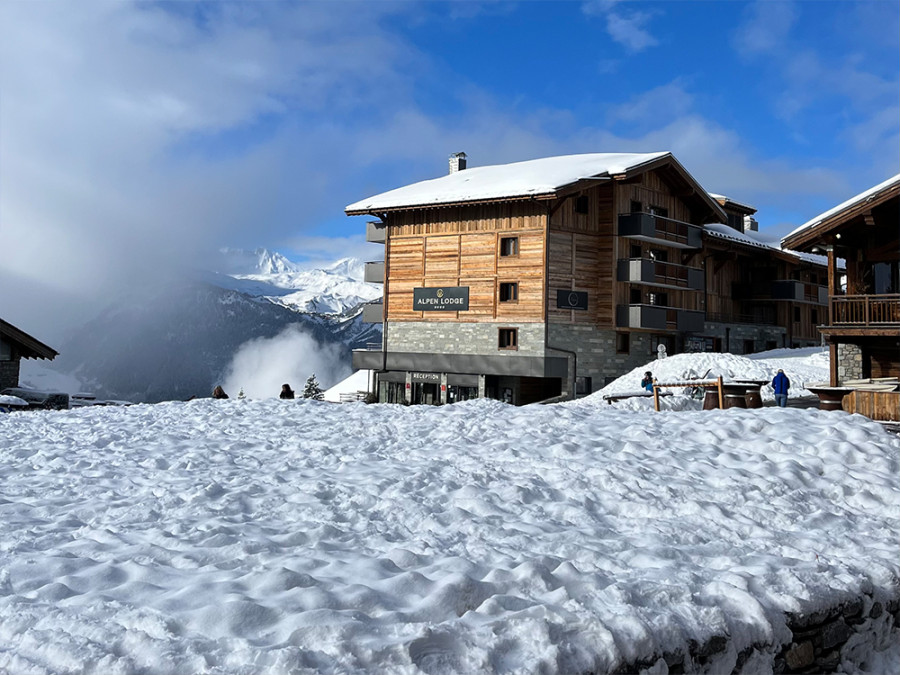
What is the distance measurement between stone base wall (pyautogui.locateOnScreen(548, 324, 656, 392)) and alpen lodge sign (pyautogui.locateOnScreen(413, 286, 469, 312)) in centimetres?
464

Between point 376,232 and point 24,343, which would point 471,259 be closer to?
point 376,232

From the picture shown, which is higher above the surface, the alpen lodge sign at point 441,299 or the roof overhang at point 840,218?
the roof overhang at point 840,218

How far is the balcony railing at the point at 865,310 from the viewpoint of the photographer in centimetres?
2311

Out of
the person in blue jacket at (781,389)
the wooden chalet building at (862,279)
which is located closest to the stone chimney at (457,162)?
the wooden chalet building at (862,279)

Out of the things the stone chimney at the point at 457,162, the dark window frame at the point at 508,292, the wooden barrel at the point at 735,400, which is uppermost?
the stone chimney at the point at 457,162

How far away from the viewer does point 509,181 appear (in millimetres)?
35750

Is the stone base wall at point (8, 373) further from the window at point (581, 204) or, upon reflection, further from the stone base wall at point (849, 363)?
the stone base wall at point (849, 363)

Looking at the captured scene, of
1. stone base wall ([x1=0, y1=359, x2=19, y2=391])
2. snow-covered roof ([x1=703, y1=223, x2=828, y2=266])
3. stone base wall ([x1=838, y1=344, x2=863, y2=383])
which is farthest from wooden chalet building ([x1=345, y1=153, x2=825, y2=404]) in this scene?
stone base wall ([x1=0, y1=359, x2=19, y2=391])

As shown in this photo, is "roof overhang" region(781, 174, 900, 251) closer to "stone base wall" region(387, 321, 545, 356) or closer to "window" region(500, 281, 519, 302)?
"stone base wall" region(387, 321, 545, 356)

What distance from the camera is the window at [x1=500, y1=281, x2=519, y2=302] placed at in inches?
1382

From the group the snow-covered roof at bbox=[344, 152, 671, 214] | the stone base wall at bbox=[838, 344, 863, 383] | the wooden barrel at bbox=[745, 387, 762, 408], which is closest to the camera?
the wooden barrel at bbox=[745, 387, 762, 408]

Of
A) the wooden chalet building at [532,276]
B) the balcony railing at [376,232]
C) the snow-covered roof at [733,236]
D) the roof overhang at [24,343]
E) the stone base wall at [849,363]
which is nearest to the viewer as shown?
the stone base wall at [849,363]

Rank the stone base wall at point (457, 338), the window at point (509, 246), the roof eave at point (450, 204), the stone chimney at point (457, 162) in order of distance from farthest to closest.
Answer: the stone chimney at point (457, 162) → the window at point (509, 246) → the stone base wall at point (457, 338) → the roof eave at point (450, 204)

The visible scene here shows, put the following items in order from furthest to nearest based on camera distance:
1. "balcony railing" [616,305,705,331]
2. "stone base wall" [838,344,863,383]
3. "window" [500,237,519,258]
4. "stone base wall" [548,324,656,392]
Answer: "balcony railing" [616,305,705,331], "window" [500,237,519,258], "stone base wall" [548,324,656,392], "stone base wall" [838,344,863,383]
